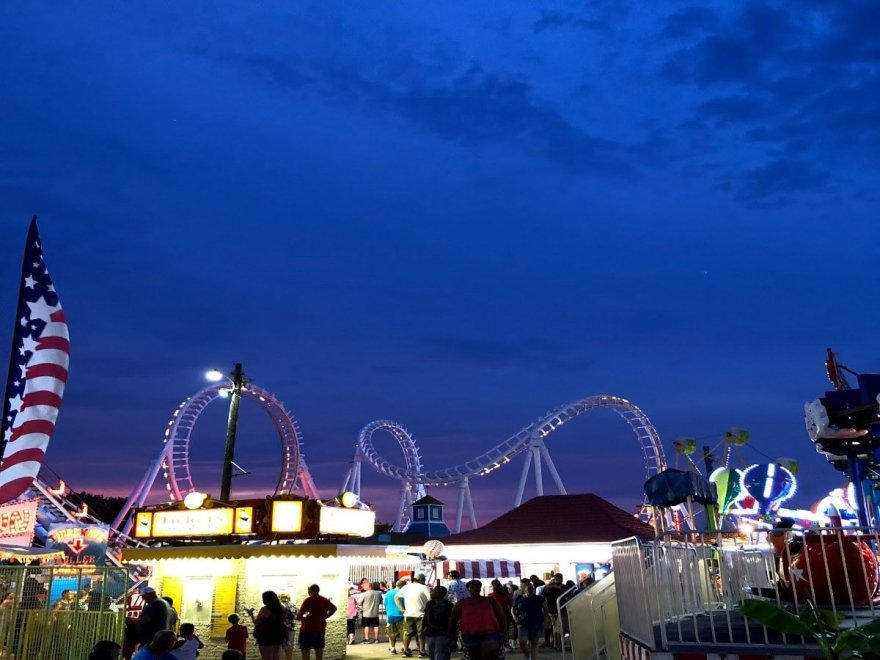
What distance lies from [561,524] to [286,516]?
1104 centimetres

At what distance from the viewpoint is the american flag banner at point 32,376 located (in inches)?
384

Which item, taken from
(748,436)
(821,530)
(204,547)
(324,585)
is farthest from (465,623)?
(748,436)

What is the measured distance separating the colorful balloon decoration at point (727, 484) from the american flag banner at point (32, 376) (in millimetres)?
17555

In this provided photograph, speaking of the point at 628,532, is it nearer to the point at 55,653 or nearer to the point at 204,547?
the point at 204,547

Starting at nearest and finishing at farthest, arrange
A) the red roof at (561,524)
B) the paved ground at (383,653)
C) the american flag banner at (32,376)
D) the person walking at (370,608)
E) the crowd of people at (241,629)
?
the crowd of people at (241,629) → the american flag banner at (32,376) → the paved ground at (383,653) → the person walking at (370,608) → the red roof at (561,524)

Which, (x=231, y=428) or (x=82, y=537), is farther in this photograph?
(x=82, y=537)

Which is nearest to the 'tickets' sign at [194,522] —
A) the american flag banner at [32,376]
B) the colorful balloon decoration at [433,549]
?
the american flag banner at [32,376]

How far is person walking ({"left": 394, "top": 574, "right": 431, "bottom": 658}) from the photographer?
13258 mm

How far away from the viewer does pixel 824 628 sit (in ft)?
18.4

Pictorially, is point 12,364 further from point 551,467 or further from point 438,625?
point 551,467

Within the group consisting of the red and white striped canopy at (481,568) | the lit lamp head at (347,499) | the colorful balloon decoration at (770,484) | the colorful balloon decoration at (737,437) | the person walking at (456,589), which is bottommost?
the person walking at (456,589)

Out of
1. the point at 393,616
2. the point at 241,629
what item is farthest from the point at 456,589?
the point at 241,629

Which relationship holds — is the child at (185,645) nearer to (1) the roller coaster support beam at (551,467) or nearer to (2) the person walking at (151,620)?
(2) the person walking at (151,620)

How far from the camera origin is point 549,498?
25188 mm
